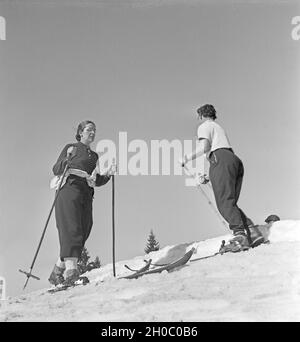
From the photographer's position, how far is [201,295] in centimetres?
245

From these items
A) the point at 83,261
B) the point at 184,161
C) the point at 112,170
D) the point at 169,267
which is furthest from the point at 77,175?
the point at 169,267

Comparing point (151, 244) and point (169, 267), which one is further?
point (151, 244)

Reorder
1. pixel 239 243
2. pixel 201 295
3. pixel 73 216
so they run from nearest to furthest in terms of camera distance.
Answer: pixel 201 295, pixel 239 243, pixel 73 216

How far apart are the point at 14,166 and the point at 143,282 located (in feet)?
2.90

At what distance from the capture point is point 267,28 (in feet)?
9.47

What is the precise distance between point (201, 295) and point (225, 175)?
0.60 m

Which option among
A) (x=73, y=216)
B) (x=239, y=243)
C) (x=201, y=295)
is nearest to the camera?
(x=201, y=295)

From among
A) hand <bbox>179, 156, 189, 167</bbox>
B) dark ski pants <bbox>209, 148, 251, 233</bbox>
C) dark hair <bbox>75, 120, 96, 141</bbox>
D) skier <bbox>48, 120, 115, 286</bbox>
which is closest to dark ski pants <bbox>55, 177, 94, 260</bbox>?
skier <bbox>48, 120, 115, 286</bbox>

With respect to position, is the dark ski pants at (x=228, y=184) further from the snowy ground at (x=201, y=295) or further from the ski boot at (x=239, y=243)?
the snowy ground at (x=201, y=295)

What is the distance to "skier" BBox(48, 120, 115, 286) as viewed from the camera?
2705mm

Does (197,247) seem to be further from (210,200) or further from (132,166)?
(132,166)

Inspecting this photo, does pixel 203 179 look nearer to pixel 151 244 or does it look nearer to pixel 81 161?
pixel 151 244

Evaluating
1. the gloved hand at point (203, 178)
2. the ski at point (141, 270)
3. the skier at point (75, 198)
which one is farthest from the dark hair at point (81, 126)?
the ski at point (141, 270)

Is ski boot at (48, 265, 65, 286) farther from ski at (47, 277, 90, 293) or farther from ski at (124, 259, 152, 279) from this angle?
Answer: ski at (124, 259, 152, 279)
